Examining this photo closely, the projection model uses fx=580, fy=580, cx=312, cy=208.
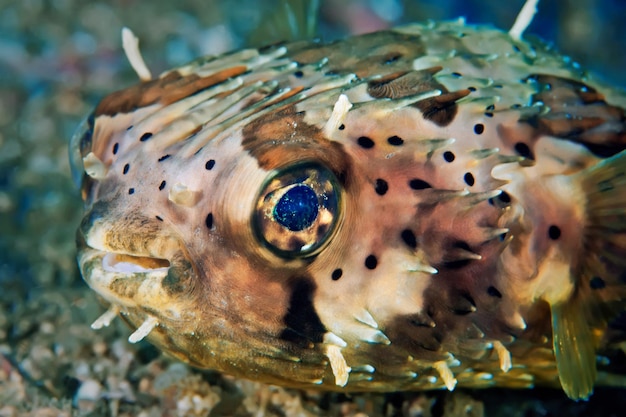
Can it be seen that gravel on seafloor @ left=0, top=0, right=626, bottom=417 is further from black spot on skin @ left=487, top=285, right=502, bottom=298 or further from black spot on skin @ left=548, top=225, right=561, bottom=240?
black spot on skin @ left=548, top=225, right=561, bottom=240

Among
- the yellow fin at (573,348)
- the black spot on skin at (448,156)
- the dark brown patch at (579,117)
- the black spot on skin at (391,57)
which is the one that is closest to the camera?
the black spot on skin at (448,156)

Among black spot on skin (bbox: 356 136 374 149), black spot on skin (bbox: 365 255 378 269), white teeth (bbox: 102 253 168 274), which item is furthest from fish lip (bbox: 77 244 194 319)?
black spot on skin (bbox: 356 136 374 149)

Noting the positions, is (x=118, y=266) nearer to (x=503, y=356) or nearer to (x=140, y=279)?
(x=140, y=279)

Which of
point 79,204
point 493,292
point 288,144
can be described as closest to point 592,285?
point 493,292

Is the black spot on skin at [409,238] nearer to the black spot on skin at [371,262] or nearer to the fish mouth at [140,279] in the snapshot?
the black spot on skin at [371,262]

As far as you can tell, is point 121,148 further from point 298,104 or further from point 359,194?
point 359,194

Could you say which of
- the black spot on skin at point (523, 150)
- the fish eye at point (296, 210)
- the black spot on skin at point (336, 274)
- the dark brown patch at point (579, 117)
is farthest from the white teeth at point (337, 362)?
the dark brown patch at point (579, 117)
